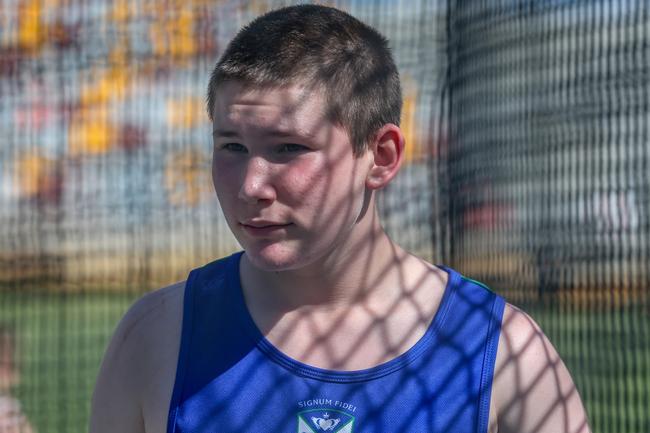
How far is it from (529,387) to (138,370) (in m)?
0.66

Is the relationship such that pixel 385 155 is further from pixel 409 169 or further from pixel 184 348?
pixel 409 169

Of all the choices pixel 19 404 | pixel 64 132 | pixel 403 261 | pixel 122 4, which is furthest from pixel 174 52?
pixel 403 261

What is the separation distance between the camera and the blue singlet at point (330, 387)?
1634mm

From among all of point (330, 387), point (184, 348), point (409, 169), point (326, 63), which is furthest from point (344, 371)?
point (409, 169)

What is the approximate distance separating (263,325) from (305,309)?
9 centimetres

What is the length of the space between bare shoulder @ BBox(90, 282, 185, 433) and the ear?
1.31ft

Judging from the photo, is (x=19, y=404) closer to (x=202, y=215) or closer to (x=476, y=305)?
(x=202, y=215)

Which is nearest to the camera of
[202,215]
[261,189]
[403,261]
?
[261,189]

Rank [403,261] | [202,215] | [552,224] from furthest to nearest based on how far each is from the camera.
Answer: [202,215] < [552,224] < [403,261]

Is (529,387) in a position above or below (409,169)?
below

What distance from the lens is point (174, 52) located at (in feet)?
12.0

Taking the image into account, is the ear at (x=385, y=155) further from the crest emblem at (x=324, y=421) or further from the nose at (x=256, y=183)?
the crest emblem at (x=324, y=421)

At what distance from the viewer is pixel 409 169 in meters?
3.41

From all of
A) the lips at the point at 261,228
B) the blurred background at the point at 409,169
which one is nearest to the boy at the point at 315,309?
the lips at the point at 261,228
